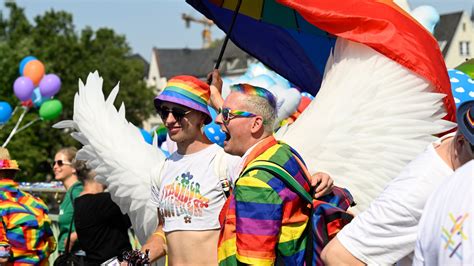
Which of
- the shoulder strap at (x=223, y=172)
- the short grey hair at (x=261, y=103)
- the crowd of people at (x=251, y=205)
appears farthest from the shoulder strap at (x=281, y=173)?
the shoulder strap at (x=223, y=172)

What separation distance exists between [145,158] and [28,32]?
119 ft

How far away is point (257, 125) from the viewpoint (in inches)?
134

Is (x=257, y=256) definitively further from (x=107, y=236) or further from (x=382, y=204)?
(x=107, y=236)

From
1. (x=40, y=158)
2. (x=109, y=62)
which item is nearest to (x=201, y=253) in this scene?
(x=40, y=158)

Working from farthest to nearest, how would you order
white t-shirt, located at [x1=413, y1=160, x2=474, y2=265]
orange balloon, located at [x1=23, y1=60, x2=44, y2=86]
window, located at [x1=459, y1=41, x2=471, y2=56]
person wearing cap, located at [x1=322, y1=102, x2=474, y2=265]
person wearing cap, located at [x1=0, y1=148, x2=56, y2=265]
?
window, located at [x1=459, y1=41, x2=471, y2=56] < orange balloon, located at [x1=23, y1=60, x2=44, y2=86] < person wearing cap, located at [x1=0, y1=148, x2=56, y2=265] < person wearing cap, located at [x1=322, y1=102, x2=474, y2=265] < white t-shirt, located at [x1=413, y1=160, x2=474, y2=265]

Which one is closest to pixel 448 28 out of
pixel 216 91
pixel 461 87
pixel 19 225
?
pixel 461 87

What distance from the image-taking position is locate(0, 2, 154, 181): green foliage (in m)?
34.6

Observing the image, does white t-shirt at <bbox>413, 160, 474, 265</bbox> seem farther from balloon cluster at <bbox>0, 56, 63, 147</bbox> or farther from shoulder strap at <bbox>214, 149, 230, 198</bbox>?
balloon cluster at <bbox>0, 56, 63, 147</bbox>

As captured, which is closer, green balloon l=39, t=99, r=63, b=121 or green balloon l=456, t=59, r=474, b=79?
green balloon l=456, t=59, r=474, b=79

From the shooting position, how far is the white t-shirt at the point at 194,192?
4.15 meters

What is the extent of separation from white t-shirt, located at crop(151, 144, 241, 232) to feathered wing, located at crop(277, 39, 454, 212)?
447 millimetres

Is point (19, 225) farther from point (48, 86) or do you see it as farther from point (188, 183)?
point (48, 86)

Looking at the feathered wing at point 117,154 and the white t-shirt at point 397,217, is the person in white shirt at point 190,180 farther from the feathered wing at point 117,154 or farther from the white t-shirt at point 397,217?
the white t-shirt at point 397,217

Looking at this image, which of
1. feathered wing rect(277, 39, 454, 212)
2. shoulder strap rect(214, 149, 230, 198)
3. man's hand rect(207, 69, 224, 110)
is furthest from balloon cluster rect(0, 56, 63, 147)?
feathered wing rect(277, 39, 454, 212)
